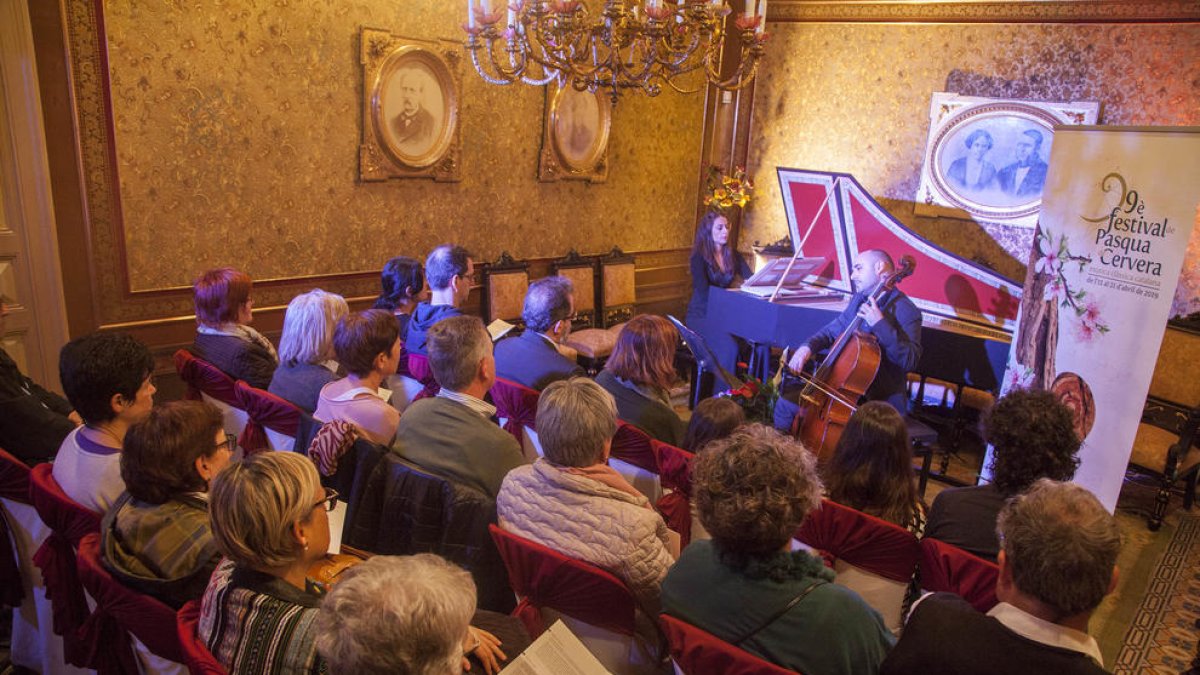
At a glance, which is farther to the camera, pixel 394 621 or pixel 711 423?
pixel 711 423

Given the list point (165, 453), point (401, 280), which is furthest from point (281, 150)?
point (165, 453)

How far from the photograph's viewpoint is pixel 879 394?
13.6ft

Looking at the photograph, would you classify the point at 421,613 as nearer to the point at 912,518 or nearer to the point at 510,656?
the point at 510,656

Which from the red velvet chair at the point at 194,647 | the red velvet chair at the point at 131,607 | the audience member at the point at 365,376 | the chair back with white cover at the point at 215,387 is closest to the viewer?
the red velvet chair at the point at 194,647

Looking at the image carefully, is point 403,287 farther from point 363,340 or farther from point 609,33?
point 609,33

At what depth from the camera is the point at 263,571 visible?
142cm

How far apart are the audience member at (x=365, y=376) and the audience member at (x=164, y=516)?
78cm

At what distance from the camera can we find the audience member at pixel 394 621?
3.75 ft

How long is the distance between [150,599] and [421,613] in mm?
834

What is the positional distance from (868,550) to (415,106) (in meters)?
3.81

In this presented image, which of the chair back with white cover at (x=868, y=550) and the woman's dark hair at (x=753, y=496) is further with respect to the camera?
the chair back with white cover at (x=868, y=550)

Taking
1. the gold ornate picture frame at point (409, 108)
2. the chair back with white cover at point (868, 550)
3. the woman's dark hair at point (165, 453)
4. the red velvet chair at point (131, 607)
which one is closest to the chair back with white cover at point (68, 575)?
the red velvet chair at point (131, 607)

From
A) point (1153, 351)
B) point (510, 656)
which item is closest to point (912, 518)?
point (510, 656)

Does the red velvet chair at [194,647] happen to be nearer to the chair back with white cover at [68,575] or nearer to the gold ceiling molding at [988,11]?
the chair back with white cover at [68,575]
